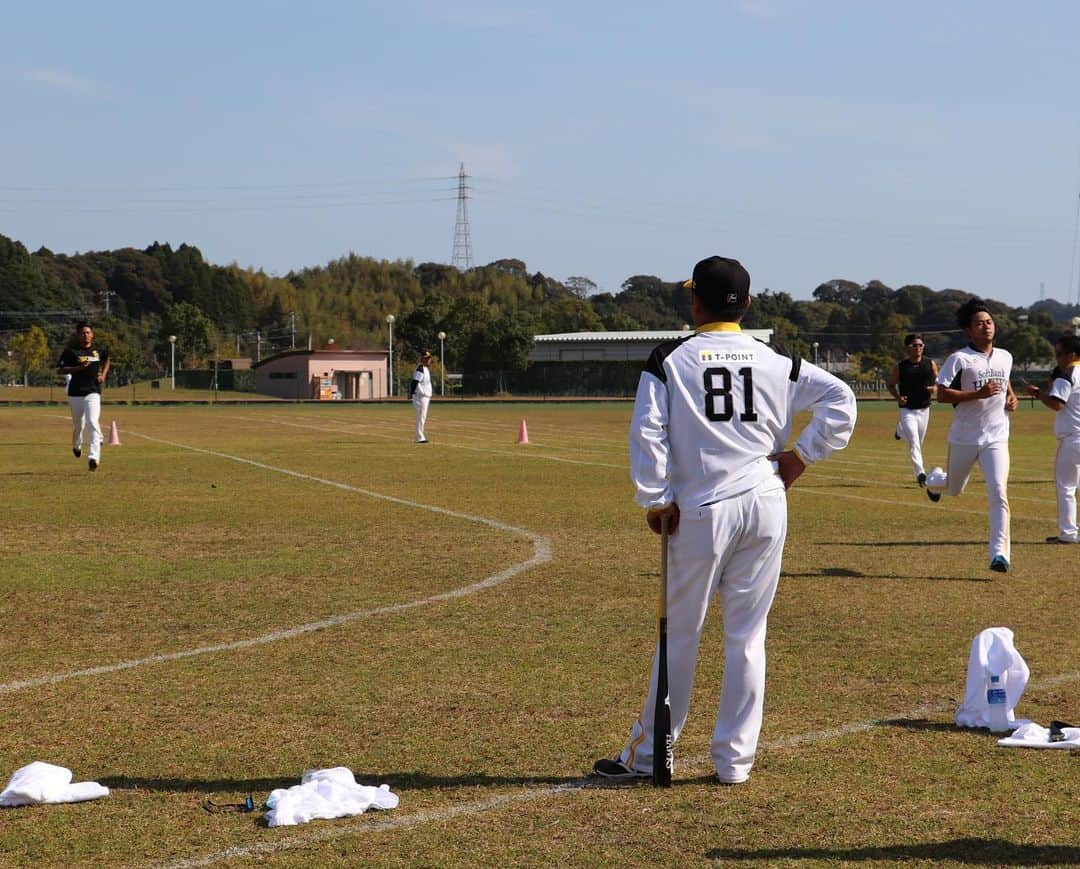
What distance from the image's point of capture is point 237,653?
321 inches

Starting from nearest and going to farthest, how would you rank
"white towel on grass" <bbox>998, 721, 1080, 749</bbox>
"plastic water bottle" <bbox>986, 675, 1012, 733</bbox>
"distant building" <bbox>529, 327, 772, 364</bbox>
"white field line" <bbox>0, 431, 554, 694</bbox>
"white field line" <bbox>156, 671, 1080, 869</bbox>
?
1. "white field line" <bbox>156, 671, 1080, 869</bbox>
2. "white towel on grass" <bbox>998, 721, 1080, 749</bbox>
3. "plastic water bottle" <bbox>986, 675, 1012, 733</bbox>
4. "white field line" <bbox>0, 431, 554, 694</bbox>
5. "distant building" <bbox>529, 327, 772, 364</bbox>

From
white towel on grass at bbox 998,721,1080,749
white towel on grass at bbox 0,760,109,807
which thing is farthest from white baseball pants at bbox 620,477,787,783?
white towel on grass at bbox 0,760,109,807

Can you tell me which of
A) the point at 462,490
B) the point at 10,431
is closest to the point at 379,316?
the point at 10,431

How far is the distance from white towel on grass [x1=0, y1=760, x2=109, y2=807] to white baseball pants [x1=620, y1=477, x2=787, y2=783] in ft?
7.07

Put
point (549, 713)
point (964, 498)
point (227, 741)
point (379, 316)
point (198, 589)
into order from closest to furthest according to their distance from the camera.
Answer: point (227, 741) → point (549, 713) → point (198, 589) → point (964, 498) → point (379, 316)

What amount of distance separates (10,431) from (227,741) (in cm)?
3710

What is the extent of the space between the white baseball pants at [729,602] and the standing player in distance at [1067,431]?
8.93 metres

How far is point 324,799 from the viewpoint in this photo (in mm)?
5137

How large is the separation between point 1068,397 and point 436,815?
10.5 m

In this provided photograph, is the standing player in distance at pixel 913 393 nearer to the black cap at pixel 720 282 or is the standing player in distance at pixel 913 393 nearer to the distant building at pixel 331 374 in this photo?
the black cap at pixel 720 282

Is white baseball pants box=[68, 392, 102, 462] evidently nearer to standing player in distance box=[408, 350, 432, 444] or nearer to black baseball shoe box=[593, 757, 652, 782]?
standing player in distance box=[408, 350, 432, 444]

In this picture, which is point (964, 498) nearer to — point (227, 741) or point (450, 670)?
point (450, 670)

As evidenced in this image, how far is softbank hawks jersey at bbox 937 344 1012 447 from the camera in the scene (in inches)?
465

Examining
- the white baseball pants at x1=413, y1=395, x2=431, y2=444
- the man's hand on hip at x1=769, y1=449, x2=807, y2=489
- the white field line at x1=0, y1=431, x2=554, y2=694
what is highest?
the man's hand on hip at x1=769, y1=449, x2=807, y2=489
